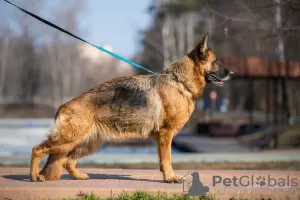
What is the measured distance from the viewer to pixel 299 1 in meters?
11.7

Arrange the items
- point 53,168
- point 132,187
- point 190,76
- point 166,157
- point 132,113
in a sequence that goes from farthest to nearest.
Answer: point 190,76
point 53,168
point 132,113
point 166,157
point 132,187

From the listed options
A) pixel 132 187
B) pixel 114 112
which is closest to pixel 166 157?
pixel 132 187

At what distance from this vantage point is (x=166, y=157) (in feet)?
23.3

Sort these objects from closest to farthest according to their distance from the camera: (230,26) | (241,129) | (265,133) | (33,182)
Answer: (33,182) < (230,26) < (265,133) < (241,129)

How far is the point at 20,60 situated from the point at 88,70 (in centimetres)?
1867

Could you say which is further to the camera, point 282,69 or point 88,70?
point 88,70

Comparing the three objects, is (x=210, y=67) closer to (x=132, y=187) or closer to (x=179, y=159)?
(x=132, y=187)

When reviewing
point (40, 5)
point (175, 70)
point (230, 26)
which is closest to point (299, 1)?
point (230, 26)

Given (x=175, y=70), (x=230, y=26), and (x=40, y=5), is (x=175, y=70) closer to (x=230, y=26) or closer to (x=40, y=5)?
(x=230, y=26)

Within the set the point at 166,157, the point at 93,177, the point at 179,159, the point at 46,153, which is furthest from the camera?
the point at 179,159

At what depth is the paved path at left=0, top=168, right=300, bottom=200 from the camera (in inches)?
246

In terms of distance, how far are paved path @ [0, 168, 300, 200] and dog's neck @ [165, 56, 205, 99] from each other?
1462 mm

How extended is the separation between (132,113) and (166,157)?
2.94 ft

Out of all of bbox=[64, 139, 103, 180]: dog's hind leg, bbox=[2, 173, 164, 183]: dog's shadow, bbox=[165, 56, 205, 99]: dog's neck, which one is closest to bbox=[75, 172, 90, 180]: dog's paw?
bbox=[64, 139, 103, 180]: dog's hind leg
